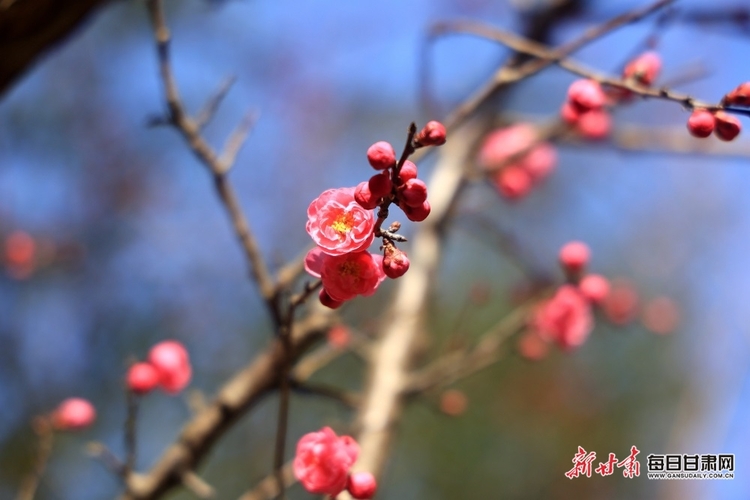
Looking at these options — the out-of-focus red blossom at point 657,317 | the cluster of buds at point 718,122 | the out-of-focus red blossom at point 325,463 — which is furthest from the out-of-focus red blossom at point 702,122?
the out-of-focus red blossom at point 657,317

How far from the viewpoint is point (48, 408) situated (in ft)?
8.34

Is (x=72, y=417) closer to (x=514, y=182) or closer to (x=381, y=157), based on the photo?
(x=381, y=157)

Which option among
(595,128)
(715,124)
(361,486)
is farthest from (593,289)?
(361,486)

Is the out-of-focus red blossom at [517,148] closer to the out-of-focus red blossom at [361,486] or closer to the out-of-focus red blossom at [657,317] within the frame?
the out-of-focus red blossom at [657,317]

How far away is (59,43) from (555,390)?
391cm

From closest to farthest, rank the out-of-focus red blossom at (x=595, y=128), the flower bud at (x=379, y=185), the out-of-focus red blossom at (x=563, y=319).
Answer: the flower bud at (x=379, y=185) → the out-of-focus red blossom at (x=563, y=319) → the out-of-focus red blossom at (x=595, y=128)

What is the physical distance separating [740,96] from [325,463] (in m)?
0.77

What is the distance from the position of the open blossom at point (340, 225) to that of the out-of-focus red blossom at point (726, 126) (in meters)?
0.50

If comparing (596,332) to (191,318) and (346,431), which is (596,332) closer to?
(191,318)

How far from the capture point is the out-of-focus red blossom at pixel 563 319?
1.76 m

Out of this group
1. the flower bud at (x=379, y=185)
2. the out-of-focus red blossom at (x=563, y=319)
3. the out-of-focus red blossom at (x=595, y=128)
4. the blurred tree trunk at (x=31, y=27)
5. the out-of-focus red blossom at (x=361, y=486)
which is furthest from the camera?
the out-of-focus red blossom at (x=595, y=128)

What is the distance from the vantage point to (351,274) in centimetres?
70

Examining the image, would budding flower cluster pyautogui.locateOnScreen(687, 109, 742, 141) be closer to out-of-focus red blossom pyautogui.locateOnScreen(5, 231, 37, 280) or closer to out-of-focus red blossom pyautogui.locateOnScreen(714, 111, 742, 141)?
out-of-focus red blossom pyautogui.locateOnScreen(714, 111, 742, 141)

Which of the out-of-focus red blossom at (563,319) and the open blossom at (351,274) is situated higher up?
the open blossom at (351,274)
